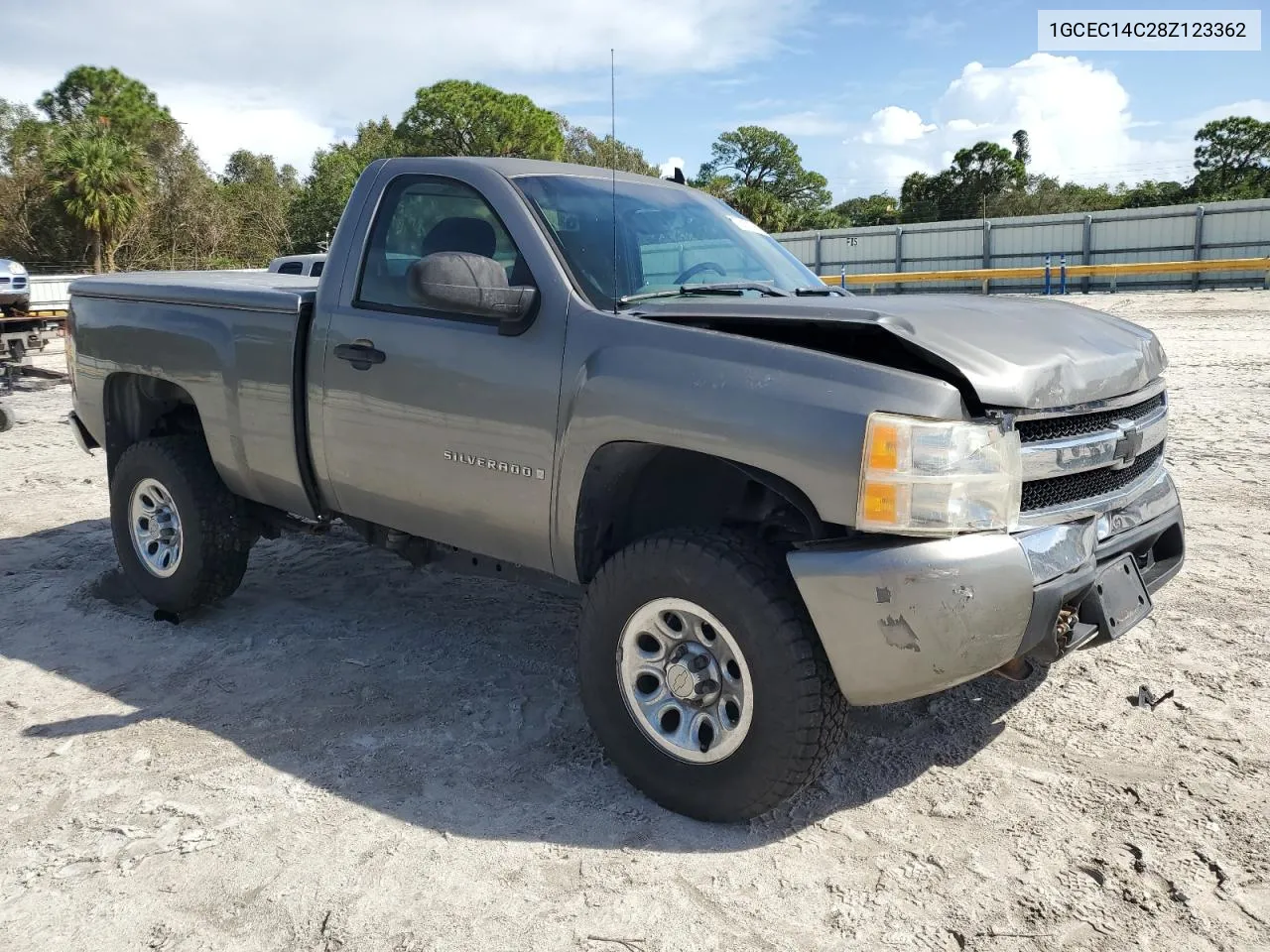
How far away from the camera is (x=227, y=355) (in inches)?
172

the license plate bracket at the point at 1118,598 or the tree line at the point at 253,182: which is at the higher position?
the tree line at the point at 253,182

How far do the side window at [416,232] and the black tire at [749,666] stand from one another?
52.1 inches

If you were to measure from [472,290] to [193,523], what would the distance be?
6.91ft

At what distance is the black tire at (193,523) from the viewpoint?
182 inches

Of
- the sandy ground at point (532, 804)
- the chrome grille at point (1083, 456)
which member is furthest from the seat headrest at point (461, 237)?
the chrome grille at point (1083, 456)

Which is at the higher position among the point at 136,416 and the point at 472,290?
the point at 472,290

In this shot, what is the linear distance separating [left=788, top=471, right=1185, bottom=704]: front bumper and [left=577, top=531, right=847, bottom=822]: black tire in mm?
90

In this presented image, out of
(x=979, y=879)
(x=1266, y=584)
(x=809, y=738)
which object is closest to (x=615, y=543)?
(x=809, y=738)

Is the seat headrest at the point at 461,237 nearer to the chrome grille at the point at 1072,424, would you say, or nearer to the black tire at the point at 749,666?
the black tire at the point at 749,666

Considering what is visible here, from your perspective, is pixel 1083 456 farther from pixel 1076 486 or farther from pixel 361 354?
pixel 361 354

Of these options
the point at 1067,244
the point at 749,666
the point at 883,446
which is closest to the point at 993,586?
the point at 883,446

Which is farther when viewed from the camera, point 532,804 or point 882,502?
point 532,804

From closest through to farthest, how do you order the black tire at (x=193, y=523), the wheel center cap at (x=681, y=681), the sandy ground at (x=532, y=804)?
1. the sandy ground at (x=532, y=804)
2. the wheel center cap at (x=681, y=681)
3. the black tire at (x=193, y=523)

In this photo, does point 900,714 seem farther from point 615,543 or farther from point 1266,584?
point 1266,584
